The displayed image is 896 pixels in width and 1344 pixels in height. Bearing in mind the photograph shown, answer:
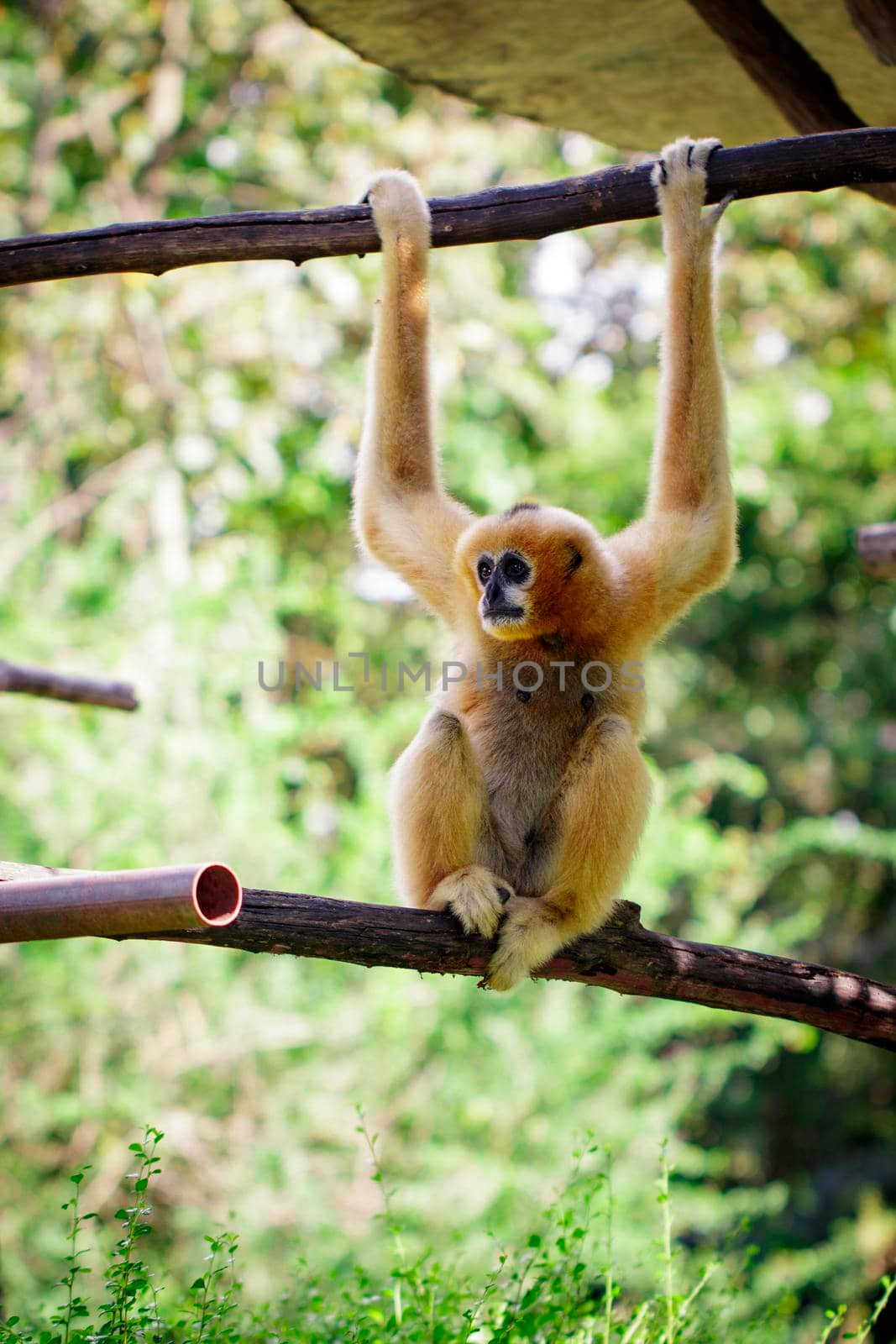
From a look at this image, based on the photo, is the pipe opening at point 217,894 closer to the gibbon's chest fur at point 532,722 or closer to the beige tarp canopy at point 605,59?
the gibbon's chest fur at point 532,722

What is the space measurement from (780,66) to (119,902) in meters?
3.81

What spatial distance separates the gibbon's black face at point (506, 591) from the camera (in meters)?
4.10

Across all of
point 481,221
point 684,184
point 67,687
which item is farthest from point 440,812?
point 67,687

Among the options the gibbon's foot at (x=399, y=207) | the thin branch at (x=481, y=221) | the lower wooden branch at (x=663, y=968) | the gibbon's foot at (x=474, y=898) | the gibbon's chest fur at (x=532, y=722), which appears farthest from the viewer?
the gibbon's chest fur at (x=532, y=722)

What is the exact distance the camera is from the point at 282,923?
121 inches

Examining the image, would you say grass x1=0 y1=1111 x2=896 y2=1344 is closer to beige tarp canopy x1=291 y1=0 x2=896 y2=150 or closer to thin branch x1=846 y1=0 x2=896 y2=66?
thin branch x1=846 y1=0 x2=896 y2=66

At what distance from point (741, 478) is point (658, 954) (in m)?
8.86

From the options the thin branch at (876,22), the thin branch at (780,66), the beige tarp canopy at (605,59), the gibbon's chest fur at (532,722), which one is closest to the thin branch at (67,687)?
the gibbon's chest fur at (532,722)

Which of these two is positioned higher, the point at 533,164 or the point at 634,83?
the point at 533,164

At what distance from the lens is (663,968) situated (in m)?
3.65

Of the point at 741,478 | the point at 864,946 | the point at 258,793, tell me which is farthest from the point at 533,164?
the point at 864,946

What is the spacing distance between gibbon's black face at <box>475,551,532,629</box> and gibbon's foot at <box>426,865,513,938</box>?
821 millimetres

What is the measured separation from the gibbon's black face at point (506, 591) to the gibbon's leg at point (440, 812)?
1.22 ft

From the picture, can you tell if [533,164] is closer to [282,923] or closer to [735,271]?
[735,271]
